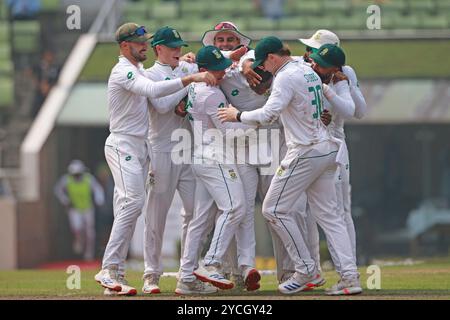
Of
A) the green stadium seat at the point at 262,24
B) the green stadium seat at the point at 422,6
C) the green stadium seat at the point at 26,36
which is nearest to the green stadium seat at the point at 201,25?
the green stadium seat at the point at 262,24

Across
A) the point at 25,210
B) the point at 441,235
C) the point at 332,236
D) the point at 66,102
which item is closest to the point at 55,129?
the point at 66,102

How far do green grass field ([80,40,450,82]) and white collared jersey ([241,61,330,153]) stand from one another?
9.72 m

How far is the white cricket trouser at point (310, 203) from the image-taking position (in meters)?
9.92

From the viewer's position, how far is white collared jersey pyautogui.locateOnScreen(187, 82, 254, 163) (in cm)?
1026

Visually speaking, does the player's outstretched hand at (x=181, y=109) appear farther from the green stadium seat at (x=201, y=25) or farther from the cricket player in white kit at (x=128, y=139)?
the green stadium seat at (x=201, y=25)

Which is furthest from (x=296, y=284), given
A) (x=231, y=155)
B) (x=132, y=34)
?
(x=132, y=34)

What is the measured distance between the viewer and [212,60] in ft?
33.2

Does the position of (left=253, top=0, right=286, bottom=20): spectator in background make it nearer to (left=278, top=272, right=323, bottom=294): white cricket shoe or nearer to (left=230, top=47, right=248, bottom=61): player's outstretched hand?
(left=230, top=47, right=248, bottom=61): player's outstretched hand

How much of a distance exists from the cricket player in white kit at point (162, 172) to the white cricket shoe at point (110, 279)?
1.39ft

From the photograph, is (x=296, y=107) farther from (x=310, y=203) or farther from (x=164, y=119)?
(x=164, y=119)

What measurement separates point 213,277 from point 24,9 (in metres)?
14.2

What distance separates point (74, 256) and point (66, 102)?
2.52 m

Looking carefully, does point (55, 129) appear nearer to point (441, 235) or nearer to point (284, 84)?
point (441, 235)

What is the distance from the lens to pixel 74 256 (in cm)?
2050
